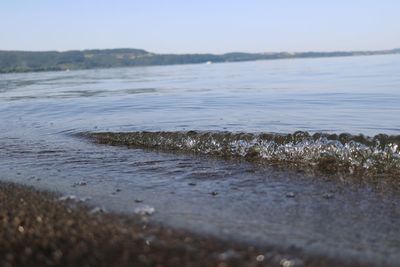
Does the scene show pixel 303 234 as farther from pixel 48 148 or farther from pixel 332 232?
pixel 48 148

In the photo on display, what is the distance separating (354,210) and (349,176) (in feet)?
7.88

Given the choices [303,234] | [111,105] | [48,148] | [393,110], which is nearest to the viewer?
[303,234]

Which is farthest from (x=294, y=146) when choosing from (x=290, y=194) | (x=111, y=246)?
(x=111, y=246)

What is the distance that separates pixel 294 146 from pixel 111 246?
7817mm

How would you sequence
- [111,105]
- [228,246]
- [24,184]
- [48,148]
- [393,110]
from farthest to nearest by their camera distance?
1. [111,105]
2. [393,110]
3. [48,148]
4. [24,184]
5. [228,246]

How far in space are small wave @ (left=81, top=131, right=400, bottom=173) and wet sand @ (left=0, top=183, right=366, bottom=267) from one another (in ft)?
17.7

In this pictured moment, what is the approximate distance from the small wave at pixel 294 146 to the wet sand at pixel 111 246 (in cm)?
539

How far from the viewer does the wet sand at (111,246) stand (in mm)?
5113

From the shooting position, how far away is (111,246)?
A: 17.7 feet

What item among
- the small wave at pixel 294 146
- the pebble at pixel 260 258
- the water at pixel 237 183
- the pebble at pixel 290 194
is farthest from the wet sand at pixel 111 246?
the small wave at pixel 294 146

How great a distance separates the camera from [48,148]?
1447 centimetres

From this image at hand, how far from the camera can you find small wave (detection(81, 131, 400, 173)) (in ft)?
35.6

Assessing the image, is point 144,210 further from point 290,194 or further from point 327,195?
point 327,195

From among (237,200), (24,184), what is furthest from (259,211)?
(24,184)
